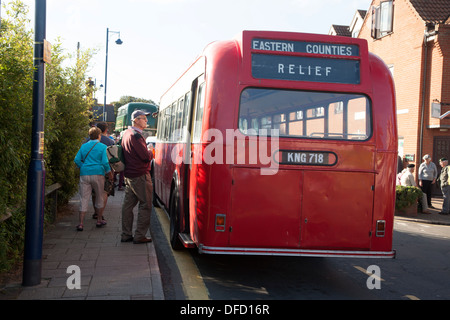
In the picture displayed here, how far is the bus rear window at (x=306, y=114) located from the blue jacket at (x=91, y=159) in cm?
381

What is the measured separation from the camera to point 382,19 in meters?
23.4

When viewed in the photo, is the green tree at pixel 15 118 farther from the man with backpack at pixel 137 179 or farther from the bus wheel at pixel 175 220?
the bus wheel at pixel 175 220

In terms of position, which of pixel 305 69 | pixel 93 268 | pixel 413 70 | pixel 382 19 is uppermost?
pixel 382 19

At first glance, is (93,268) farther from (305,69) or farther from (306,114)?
Result: (305,69)

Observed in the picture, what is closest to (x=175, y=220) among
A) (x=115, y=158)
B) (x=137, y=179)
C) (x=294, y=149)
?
(x=137, y=179)

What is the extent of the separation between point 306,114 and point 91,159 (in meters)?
4.39

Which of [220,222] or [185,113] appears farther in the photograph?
[185,113]

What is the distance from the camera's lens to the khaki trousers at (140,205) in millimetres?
7609

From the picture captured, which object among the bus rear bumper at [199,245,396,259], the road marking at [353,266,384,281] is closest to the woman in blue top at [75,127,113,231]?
the bus rear bumper at [199,245,396,259]

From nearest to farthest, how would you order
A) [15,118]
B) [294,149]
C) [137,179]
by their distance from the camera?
[15,118] < [294,149] < [137,179]

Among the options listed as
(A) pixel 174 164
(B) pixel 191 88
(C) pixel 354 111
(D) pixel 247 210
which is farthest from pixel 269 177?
(A) pixel 174 164

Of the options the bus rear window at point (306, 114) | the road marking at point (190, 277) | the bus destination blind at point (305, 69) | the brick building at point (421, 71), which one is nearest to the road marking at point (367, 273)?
the bus rear window at point (306, 114)
